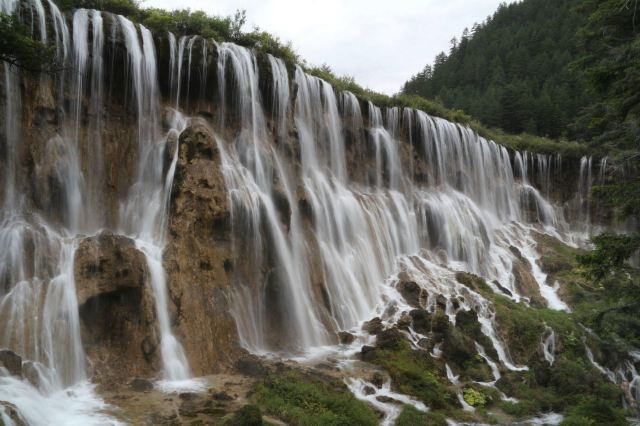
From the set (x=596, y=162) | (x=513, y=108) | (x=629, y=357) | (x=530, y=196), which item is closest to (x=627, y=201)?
(x=629, y=357)

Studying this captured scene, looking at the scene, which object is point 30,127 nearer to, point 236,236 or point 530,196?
point 236,236

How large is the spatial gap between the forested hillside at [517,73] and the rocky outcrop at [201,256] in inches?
1384

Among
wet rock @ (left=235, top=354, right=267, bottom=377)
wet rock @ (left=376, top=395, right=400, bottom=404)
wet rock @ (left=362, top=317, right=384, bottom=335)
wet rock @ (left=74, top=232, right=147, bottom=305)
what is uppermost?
wet rock @ (left=74, top=232, right=147, bottom=305)

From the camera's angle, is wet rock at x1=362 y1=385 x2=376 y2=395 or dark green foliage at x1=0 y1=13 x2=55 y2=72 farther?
wet rock at x1=362 y1=385 x2=376 y2=395

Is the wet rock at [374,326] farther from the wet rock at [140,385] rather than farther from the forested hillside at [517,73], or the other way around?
the forested hillside at [517,73]

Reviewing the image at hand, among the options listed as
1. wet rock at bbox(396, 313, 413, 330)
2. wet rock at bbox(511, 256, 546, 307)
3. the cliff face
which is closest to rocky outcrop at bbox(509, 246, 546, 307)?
wet rock at bbox(511, 256, 546, 307)

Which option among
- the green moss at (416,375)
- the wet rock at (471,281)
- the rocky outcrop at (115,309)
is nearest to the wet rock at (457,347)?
the green moss at (416,375)

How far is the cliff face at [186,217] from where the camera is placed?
1080cm

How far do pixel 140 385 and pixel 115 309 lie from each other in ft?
6.92

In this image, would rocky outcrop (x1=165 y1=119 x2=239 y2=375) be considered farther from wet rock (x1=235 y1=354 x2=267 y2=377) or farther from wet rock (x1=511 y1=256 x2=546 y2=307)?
wet rock (x1=511 y1=256 x2=546 y2=307)

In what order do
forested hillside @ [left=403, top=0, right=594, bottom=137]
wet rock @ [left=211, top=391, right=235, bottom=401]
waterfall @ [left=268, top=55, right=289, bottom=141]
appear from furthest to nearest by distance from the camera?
forested hillside @ [left=403, top=0, right=594, bottom=137] → waterfall @ [left=268, top=55, right=289, bottom=141] → wet rock @ [left=211, top=391, right=235, bottom=401]

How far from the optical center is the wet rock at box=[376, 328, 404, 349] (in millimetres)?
13500

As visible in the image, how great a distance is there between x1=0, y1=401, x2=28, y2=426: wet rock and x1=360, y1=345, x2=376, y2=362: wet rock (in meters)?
8.14

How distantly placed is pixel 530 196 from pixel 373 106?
48.9 ft
